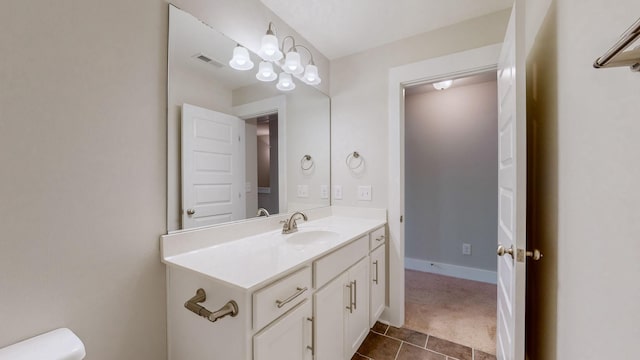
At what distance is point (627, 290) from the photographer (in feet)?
1.80

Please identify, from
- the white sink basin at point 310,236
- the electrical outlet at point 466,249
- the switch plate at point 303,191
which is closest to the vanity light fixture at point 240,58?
the switch plate at point 303,191

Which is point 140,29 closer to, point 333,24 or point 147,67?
point 147,67

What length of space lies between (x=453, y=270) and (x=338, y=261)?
2.30 metres

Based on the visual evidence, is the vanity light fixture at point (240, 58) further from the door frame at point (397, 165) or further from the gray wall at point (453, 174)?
the gray wall at point (453, 174)

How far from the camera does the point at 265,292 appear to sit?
91 cm

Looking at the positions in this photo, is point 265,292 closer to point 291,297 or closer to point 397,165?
point 291,297

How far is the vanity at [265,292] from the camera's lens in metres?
0.89

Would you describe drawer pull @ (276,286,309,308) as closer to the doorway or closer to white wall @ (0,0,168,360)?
white wall @ (0,0,168,360)

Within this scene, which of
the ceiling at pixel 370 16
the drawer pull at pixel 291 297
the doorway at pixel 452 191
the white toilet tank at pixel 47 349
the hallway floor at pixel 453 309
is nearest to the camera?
the white toilet tank at pixel 47 349

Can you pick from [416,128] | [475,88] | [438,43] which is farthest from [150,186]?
[475,88]

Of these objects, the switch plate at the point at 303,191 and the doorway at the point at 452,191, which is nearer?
the switch plate at the point at 303,191

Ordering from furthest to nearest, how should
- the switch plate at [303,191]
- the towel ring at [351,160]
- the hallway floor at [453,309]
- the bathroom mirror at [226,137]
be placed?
the towel ring at [351,160], the switch plate at [303,191], the hallway floor at [453,309], the bathroom mirror at [226,137]

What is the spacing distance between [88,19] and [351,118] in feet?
5.68

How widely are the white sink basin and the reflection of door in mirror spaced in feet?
0.88
